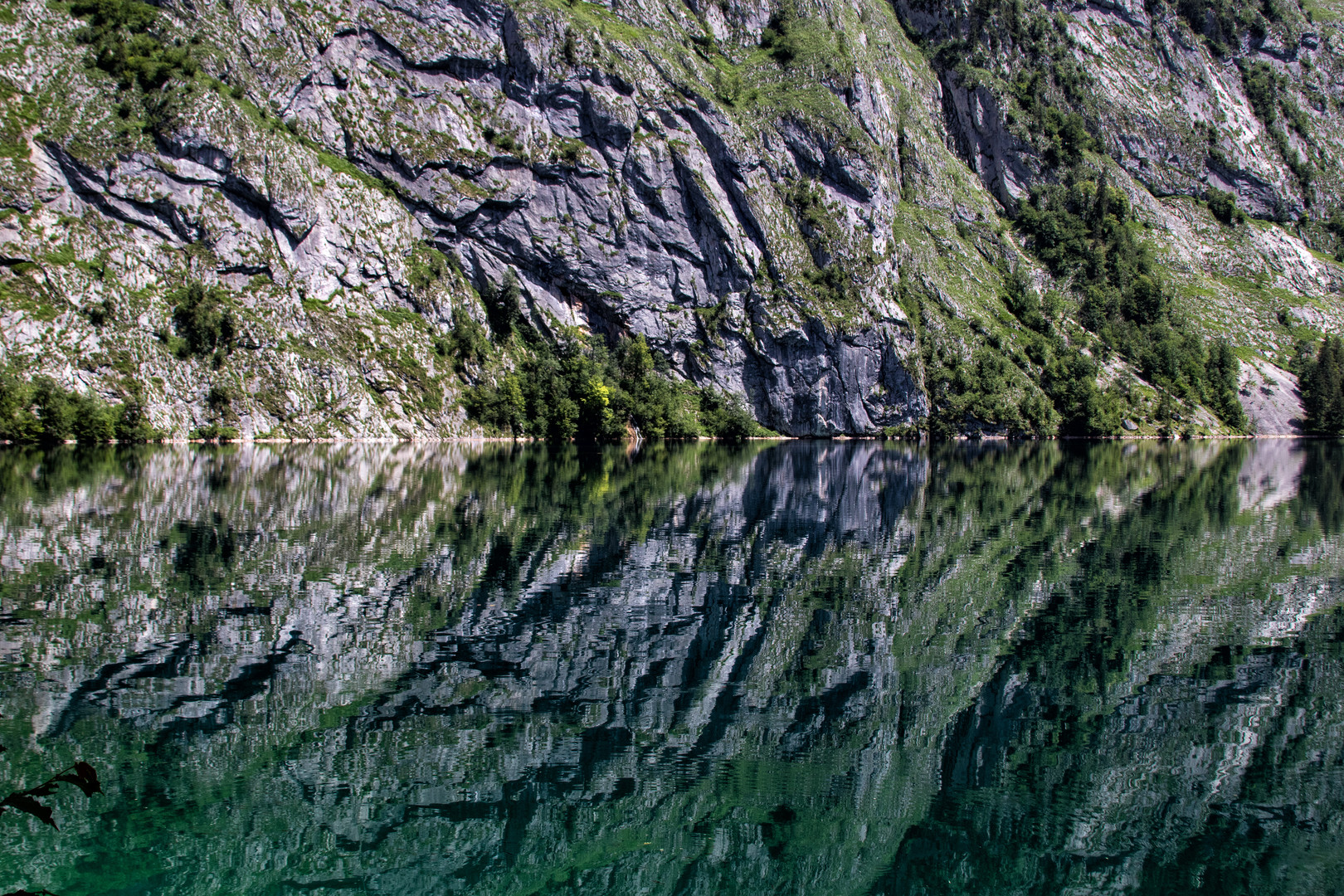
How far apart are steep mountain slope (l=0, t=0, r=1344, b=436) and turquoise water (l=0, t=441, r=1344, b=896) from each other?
64178 millimetres

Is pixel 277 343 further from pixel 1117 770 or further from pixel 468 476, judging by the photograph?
pixel 1117 770

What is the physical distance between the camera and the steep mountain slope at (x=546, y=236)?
8862 cm

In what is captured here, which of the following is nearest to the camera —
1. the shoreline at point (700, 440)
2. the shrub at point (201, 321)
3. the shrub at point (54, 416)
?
the shrub at point (54, 416)

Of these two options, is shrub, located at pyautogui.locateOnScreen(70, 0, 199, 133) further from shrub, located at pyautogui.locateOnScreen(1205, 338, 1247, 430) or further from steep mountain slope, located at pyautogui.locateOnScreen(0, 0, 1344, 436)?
shrub, located at pyautogui.locateOnScreen(1205, 338, 1247, 430)

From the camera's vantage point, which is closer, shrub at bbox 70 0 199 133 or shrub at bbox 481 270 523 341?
shrub at bbox 70 0 199 133

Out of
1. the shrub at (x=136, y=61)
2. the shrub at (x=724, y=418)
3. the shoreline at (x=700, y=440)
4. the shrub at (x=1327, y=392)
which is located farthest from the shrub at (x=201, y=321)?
the shrub at (x=1327, y=392)

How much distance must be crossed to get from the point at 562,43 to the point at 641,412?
207 ft

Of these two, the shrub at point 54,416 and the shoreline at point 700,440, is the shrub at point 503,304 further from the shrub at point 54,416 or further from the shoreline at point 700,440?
the shrub at point 54,416

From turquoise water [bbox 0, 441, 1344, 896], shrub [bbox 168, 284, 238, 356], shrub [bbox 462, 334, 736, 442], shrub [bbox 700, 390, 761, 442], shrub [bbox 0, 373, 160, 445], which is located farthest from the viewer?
→ shrub [bbox 700, 390, 761, 442]

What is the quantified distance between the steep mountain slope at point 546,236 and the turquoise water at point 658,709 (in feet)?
211

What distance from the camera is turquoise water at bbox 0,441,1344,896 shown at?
429 inches

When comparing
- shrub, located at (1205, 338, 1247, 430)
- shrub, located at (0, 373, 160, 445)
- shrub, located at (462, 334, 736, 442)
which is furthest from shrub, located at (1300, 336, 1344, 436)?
shrub, located at (0, 373, 160, 445)

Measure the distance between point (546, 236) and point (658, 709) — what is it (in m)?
124

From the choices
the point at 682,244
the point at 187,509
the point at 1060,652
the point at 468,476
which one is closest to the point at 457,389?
the point at 682,244
